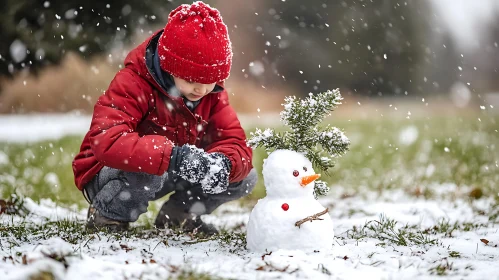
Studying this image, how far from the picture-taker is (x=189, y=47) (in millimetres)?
2924

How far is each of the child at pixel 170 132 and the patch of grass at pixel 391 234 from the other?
760 millimetres

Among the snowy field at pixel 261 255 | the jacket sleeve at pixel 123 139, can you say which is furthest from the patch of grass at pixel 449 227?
the jacket sleeve at pixel 123 139

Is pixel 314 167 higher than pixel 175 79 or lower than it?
lower

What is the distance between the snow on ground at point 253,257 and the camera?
7.11 feet

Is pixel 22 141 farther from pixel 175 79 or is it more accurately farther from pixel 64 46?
pixel 175 79

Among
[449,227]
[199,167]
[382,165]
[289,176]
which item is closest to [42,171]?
[199,167]

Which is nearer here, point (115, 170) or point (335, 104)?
point (335, 104)

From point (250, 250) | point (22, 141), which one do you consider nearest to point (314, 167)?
point (250, 250)

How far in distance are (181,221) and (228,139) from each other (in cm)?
71

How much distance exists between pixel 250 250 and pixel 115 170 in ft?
3.20

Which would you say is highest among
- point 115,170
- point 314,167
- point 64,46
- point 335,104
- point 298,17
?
point 298,17

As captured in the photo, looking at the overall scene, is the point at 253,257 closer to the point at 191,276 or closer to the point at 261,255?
the point at 261,255

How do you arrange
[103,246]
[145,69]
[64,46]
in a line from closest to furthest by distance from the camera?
[103,246]
[145,69]
[64,46]

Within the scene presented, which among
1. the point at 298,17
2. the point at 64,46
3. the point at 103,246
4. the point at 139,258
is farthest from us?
the point at 298,17
